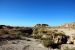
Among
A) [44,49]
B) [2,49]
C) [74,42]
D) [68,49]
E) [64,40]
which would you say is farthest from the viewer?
[64,40]

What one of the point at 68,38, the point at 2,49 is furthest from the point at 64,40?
the point at 2,49

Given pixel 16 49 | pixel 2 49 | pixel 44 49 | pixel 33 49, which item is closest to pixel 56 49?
pixel 44 49

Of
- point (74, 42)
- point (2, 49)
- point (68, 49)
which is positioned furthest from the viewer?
point (74, 42)

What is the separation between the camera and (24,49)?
16.9m

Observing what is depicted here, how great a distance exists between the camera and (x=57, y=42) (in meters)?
20.1

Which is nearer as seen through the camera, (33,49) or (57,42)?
(33,49)

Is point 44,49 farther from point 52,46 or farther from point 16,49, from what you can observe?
point 16,49

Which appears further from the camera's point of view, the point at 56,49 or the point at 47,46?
the point at 47,46

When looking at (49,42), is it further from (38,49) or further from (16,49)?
(16,49)

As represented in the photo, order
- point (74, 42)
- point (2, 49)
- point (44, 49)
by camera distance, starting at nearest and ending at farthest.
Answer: point (2, 49) → point (44, 49) → point (74, 42)

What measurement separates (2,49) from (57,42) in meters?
7.55

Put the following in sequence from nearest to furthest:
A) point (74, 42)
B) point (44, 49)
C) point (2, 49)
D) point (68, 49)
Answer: point (68, 49), point (2, 49), point (44, 49), point (74, 42)

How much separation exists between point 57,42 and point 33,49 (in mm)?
4414

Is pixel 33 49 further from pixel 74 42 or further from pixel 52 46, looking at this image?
pixel 74 42
